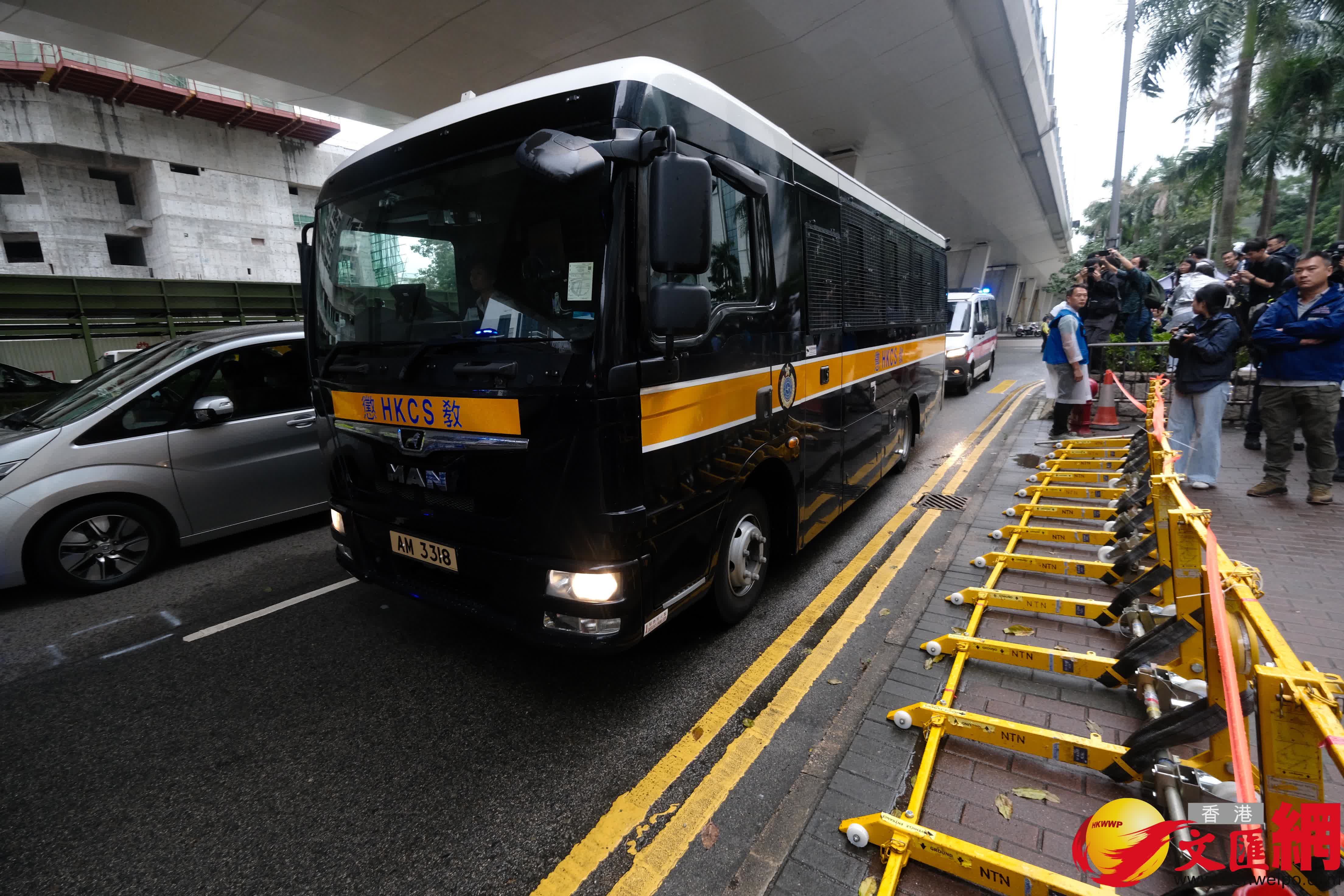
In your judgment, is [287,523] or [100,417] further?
[287,523]

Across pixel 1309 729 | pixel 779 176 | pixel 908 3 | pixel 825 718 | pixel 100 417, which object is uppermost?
pixel 908 3

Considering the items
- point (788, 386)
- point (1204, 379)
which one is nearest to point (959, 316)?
point (1204, 379)

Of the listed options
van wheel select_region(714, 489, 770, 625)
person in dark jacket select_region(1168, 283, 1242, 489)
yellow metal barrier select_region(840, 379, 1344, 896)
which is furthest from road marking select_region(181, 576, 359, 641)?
person in dark jacket select_region(1168, 283, 1242, 489)

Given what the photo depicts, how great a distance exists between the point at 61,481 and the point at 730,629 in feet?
15.4

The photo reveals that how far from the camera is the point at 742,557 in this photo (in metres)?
3.61

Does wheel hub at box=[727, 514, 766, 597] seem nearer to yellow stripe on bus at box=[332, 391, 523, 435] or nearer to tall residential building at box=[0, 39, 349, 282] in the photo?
yellow stripe on bus at box=[332, 391, 523, 435]

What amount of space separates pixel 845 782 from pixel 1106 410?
27.6 ft

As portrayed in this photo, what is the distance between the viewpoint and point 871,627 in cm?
377

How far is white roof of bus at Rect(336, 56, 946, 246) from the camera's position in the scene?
2.56 meters

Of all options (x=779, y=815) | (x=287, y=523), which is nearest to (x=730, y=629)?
(x=779, y=815)

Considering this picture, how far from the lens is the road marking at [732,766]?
217cm

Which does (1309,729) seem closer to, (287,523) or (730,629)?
(730,629)

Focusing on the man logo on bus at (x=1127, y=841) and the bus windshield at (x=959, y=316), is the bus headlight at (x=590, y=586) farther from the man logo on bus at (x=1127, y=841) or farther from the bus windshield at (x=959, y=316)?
the bus windshield at (x=959, y=316)

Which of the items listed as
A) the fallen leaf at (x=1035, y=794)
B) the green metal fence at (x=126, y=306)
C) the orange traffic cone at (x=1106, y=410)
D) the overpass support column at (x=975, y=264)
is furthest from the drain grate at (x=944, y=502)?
the overpass support column at (x=975, y=264)
